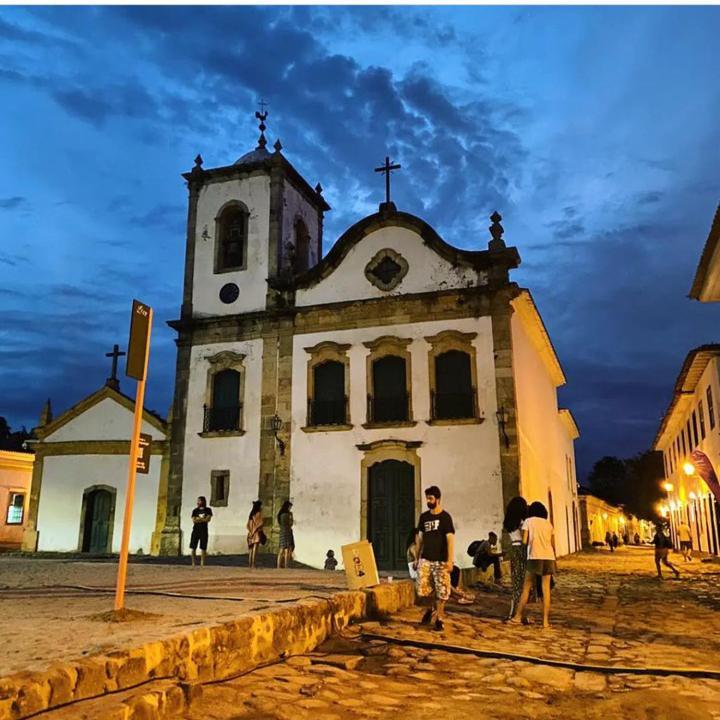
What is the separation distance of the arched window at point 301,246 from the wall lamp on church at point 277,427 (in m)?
5.60

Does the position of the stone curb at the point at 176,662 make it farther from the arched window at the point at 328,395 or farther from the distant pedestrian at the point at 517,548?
the arched window at the point at 328,395

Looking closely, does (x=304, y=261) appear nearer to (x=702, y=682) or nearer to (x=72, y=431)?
(x=72, y=431)

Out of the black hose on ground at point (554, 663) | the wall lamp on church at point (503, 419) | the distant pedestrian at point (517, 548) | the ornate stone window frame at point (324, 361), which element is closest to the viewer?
the black hose on ground at point (554, 663)

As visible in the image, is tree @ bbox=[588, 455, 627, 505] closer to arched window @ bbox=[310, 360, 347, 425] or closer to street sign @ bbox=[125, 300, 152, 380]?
arched window @ bbox=[310, 360, 347, 425]

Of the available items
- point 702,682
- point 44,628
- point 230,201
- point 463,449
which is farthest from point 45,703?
point 230,201

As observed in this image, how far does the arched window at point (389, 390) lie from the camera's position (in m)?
19.0

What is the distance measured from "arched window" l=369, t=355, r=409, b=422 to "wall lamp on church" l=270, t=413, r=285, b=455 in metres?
2.65

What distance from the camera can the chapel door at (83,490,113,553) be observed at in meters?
21.2

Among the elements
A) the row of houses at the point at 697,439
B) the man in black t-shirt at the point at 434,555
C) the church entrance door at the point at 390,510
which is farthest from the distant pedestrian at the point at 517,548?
the row of houses at the point at 697,439

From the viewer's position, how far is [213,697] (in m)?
4.51

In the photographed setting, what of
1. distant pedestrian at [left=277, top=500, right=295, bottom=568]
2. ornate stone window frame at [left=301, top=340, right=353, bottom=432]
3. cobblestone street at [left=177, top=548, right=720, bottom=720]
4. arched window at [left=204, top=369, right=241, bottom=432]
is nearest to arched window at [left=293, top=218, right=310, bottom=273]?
ornate stone window frame at [left=301, top=340, right=353, bottom=432]

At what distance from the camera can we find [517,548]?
9.31m

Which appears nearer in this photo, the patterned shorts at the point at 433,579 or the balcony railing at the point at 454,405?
the patterned shorts at the point at 433,579

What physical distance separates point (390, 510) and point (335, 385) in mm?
3813
